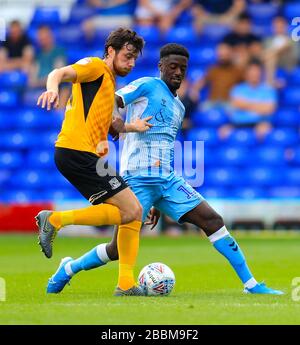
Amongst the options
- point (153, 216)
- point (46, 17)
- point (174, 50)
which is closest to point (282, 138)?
point (46, 17)

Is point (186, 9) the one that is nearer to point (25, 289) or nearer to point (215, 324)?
point (25, 289)

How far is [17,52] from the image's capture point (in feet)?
75.0

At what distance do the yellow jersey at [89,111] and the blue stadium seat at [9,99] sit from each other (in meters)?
14.8

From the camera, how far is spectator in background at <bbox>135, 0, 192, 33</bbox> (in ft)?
73.9

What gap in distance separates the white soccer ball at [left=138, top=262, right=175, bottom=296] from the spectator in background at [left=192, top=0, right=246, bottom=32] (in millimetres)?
14393

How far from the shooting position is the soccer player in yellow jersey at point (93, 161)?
790cm

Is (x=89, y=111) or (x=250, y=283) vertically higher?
(x=89, y=111)

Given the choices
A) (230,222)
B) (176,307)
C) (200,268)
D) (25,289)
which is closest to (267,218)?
(230,222)

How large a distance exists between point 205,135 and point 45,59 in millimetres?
4124

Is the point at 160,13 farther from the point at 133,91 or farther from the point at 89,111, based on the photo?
the point at 89,111

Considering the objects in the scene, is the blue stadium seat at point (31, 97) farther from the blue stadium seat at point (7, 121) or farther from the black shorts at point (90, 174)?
the black shorts at point (90, 174)

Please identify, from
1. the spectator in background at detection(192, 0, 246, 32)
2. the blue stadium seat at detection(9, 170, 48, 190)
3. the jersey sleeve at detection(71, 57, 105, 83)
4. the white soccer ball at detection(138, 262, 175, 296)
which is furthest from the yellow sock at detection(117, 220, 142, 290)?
the spectator in background at detection(192, 0, 246, 32)

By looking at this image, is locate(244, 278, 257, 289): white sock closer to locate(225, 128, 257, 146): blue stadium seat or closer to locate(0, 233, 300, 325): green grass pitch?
locate(0, 233, 300, 325): green grass pitch

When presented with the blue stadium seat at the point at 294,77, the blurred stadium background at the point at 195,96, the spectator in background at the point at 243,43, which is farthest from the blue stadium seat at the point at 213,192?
the blue stadium seat at the point at 294,77
